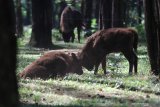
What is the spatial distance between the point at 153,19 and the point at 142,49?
9186 millimetres

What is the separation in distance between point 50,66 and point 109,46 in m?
2.18

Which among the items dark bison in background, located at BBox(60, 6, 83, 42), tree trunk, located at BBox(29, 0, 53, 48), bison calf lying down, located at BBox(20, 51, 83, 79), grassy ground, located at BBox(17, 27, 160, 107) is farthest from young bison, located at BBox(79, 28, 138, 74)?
dark bison in background, located at BBox(60, 6, 83, 42)

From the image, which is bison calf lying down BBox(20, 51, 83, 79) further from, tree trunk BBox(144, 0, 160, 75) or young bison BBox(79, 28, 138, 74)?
tree trunk BBox(144, 0, 160, 75)

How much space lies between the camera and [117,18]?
74.1 ft

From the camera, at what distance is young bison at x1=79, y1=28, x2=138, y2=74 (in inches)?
561

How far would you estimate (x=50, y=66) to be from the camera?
13.2 m

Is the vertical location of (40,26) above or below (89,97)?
below

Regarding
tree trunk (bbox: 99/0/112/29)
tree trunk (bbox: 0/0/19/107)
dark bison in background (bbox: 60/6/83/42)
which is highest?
tree trunk (bbox: 0/0/19/107)

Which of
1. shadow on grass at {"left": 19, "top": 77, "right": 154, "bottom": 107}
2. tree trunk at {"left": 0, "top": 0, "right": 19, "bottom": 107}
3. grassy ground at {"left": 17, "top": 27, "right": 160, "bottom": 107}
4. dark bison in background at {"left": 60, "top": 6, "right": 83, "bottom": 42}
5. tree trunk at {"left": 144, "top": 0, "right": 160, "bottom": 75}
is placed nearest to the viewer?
tree trunk at {"left": 0, "top": 0, "right": 19, "bottom": 107}

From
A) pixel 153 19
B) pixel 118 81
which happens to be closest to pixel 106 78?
pixel 118 81

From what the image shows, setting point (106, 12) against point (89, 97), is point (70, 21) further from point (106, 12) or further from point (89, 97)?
point (89, 97)

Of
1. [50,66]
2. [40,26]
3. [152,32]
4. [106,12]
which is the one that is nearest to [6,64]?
[152,32]

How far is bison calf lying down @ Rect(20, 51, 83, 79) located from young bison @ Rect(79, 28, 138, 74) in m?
0.95

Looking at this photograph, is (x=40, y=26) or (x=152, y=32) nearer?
(x=152, y=32)
